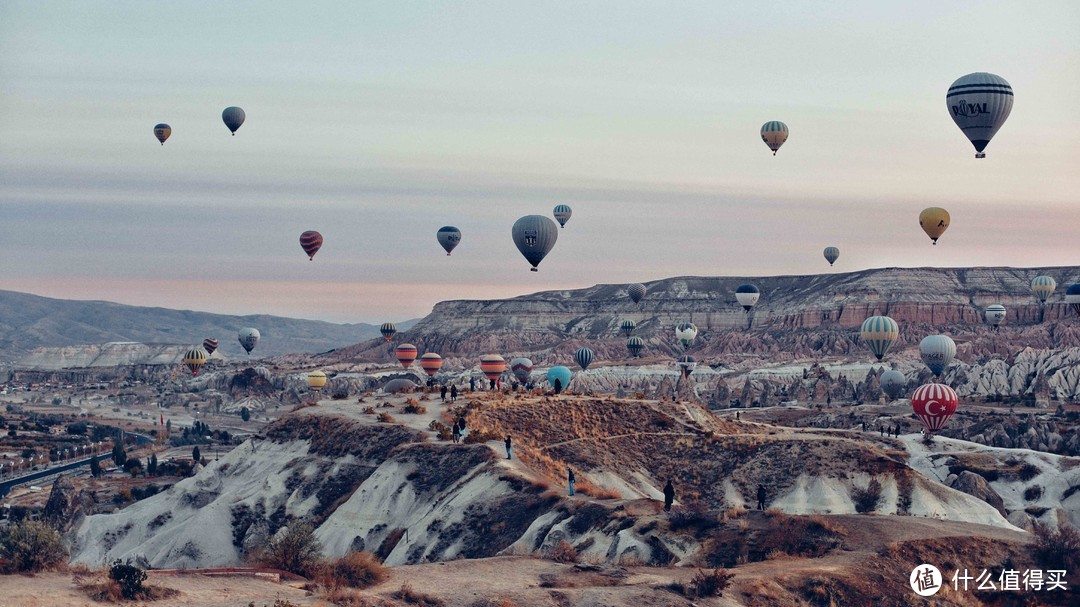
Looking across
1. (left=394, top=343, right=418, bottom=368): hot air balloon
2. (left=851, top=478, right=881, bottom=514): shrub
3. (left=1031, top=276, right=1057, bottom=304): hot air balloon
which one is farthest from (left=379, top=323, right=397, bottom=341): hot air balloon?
(left=851, top=478, right=881, bottom=514): shrub

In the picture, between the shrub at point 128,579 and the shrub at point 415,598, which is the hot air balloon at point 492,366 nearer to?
the shrub at point 415,598

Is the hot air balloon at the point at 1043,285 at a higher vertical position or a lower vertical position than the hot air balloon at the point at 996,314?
higher

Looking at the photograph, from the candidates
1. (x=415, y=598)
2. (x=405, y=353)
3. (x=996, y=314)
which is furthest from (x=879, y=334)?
(x=415, y=598)

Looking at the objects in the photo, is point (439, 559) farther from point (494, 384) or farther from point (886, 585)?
point (494, 384)

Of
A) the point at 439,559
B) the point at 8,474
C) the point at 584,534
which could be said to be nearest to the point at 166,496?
the point at 439,559

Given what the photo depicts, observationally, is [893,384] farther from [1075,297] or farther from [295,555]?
[295,555]

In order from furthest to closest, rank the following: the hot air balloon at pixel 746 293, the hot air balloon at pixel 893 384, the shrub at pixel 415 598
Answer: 1. the hot air balloon at pixel 746 293
2. the hot air balloon at pixel 893 384
3. the shrub at pixel 415 598

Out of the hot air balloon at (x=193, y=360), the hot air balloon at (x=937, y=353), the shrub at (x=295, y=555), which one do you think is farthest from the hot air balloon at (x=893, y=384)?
Result: the shrub at (x=295, y=555)
